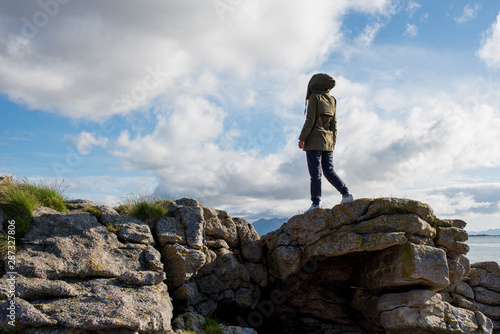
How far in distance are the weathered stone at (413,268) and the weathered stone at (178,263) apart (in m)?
6.70

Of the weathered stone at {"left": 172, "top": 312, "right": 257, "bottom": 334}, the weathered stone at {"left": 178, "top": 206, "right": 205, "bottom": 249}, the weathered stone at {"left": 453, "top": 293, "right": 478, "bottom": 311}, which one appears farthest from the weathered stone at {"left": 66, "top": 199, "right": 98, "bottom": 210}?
the weathered stone at {"left": 453, "top": 293, "right": 478, "bottom": 311}

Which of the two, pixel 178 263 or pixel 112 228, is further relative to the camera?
pixel 178 263

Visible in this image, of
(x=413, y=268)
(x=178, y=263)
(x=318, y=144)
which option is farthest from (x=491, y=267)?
(x=178, y=263)

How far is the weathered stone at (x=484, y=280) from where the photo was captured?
56.1 ft

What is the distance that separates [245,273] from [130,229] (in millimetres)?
4873

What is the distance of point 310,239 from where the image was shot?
13.5m

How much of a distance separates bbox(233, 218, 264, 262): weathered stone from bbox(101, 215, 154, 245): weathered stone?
13.3 feet

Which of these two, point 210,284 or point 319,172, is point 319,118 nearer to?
point 319,172

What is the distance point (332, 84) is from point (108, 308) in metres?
11.7

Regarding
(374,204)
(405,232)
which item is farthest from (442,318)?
(374,204)

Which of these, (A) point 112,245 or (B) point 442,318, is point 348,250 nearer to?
(B) point 442,318

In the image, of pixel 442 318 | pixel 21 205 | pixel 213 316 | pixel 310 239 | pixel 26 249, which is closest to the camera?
pixel 26 249

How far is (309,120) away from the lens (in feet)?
45.8

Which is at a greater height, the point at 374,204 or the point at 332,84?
the point at 332,84
